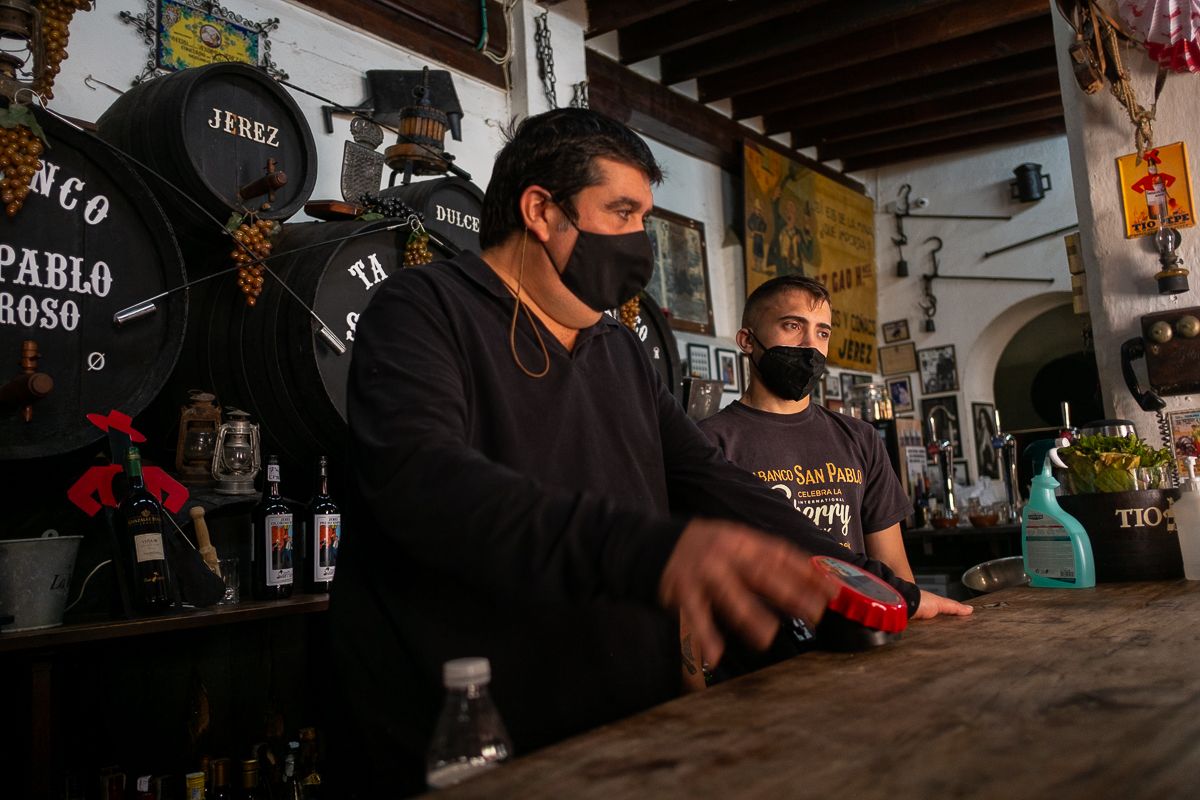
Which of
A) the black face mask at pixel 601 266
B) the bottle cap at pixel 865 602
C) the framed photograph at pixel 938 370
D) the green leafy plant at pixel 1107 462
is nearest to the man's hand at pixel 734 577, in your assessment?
the bottle cap at pixel 865 602

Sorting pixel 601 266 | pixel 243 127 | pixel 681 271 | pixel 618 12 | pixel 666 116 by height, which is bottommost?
pixel 601 266

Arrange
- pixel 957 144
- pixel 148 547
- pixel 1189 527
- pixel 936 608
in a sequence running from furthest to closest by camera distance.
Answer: pixel 957 144 → pixel 148 547 → pixel 1189 527 → pixel 936 608

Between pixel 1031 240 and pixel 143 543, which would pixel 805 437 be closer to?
pixel 143 543

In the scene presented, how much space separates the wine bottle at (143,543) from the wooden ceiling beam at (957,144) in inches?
290

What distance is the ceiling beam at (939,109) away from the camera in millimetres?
7000

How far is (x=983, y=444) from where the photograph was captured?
8305 millimetres

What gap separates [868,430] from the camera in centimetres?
280

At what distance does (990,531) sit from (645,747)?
4556 millimetres

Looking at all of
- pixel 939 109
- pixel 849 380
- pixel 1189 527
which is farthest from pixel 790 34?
pixel 1189 527

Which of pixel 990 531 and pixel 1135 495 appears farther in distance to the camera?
pixel 990 531


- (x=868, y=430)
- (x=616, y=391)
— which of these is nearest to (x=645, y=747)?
(x=616, y=391)

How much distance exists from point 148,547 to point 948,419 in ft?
24.1

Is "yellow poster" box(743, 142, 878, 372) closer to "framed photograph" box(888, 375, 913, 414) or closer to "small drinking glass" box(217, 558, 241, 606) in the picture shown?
"framed photograph" box(888, 375, 913, 414)

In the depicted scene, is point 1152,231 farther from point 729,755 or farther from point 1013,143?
point 1013,143
